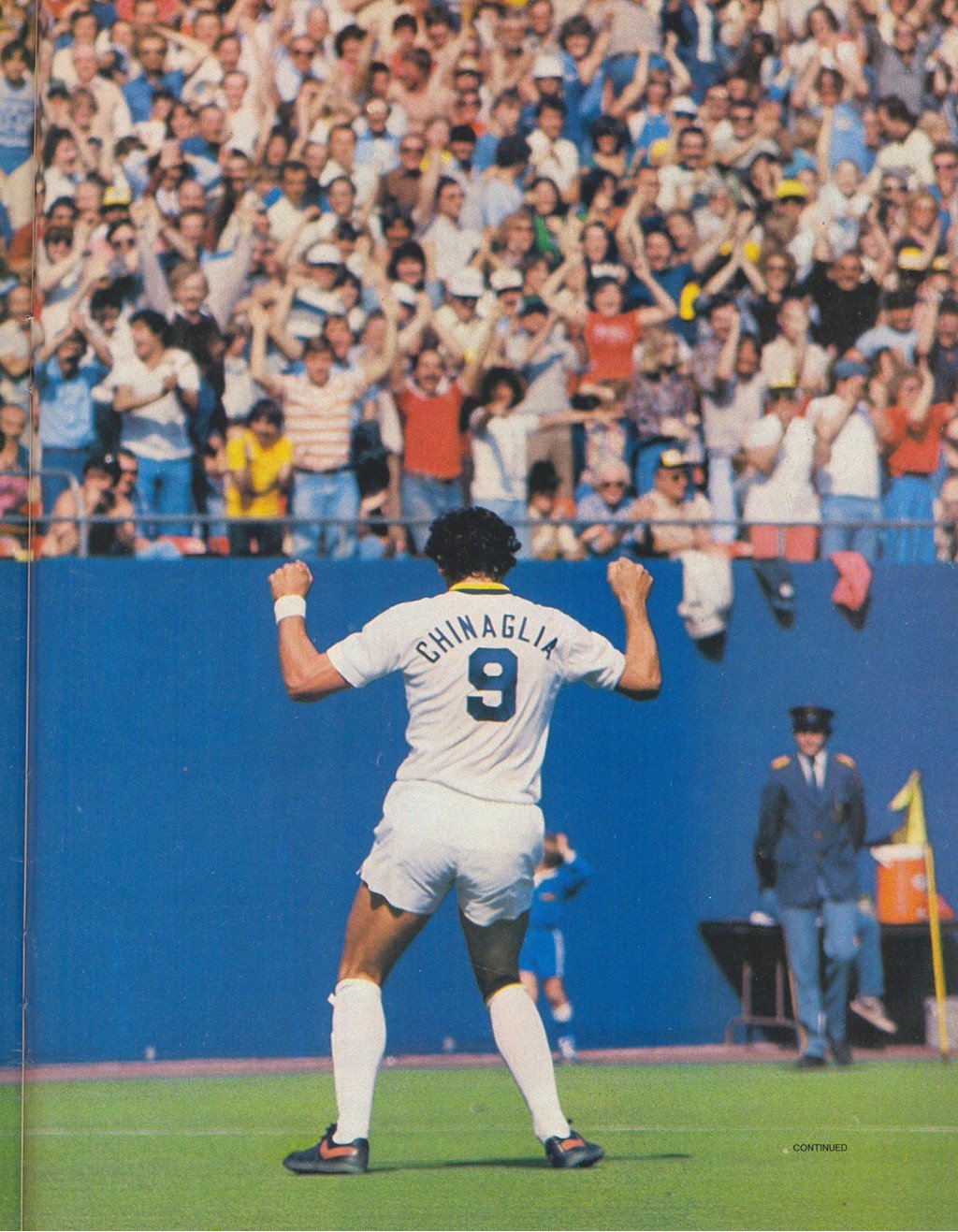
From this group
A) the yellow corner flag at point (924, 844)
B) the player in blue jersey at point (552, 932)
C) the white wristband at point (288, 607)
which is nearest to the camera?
the white wristband at point (288, 607)

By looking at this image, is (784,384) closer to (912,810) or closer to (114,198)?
(912,810)

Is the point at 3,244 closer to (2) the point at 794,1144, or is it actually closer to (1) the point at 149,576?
(1) the point at 149,576

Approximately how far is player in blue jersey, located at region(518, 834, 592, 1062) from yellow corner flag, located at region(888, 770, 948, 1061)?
1246 millimetres

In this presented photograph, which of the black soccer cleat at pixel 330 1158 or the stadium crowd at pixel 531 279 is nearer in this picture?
the black soccer cleat at pixel 330 1158

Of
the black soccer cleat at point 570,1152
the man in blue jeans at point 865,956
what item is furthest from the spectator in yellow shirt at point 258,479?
the black soccer cleat at point 570,1152

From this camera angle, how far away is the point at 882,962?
7.01m

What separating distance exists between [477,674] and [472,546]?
0.43 meters

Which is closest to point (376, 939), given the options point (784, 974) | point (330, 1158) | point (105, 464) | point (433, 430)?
point (330, 1158)

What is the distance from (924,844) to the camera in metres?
6.93

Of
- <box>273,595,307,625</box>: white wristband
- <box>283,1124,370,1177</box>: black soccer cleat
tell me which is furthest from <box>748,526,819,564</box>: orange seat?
<box>283,1124,370,1177</box>: black soccer cleat

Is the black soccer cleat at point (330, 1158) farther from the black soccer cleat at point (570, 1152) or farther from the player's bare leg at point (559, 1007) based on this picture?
the player's bare leg at point (559, 1007)

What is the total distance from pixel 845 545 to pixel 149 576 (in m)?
2.64

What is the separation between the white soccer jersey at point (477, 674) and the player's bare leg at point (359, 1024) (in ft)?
1.52

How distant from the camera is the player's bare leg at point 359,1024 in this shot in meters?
5.70
